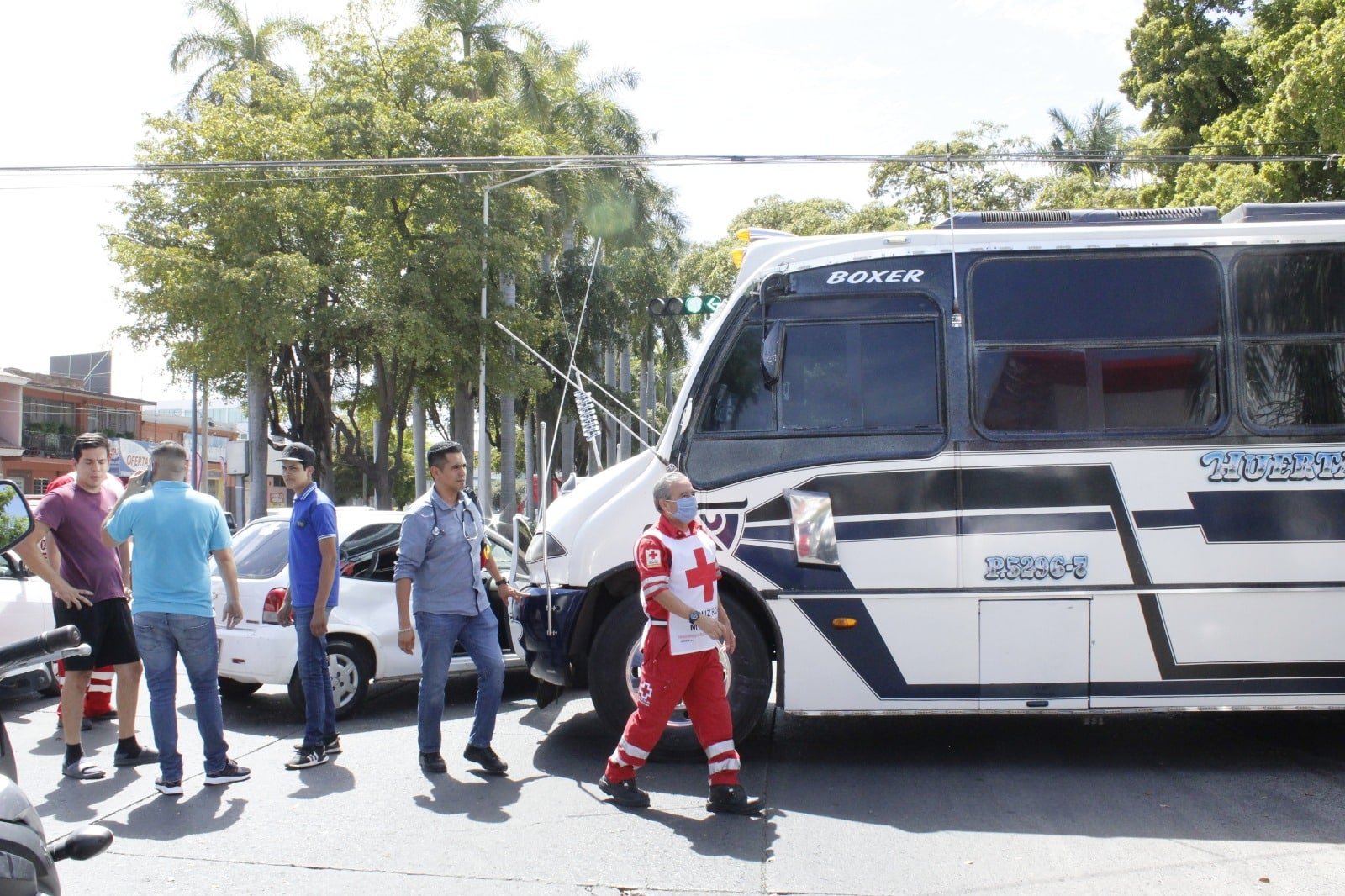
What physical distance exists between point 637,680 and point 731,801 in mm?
1237

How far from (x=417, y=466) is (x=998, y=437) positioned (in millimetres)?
25603

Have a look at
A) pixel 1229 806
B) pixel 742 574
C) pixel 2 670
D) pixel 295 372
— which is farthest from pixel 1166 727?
pixel 295 372

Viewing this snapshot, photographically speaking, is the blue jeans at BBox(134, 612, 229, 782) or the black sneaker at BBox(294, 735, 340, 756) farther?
the black sneaker at BBox(294, 735, 340, 756)

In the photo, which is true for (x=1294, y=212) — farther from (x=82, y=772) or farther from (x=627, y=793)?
(x=82, y=772)

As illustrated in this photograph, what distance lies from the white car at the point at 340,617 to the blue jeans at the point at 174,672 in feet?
5.43

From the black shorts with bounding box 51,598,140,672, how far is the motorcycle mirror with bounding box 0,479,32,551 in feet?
3.87

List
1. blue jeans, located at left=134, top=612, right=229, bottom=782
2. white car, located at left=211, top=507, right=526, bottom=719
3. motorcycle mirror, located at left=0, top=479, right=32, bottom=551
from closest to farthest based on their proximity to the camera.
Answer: motorcycle mirror, located at left=0, top=479, right=32, bottom=551 < blue jeans, located at left=134, top=612, right=229, bottom=782 < white car, located at left=211, top=507, right=526, bottom=719

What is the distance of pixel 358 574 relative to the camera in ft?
27.5

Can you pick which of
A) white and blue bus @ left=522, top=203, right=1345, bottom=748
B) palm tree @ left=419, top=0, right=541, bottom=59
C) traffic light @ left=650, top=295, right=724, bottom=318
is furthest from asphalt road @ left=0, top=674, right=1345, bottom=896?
palm tree @ left=419, top=0, right=541, bottom=59

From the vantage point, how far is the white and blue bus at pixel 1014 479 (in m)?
6.36

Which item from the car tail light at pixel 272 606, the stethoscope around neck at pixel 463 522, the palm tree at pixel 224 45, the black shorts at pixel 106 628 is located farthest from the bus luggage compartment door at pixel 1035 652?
the palm tree at pixel 224 45

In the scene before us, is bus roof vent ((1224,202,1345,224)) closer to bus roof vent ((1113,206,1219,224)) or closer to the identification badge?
bus roof vent ((1113,206,1219,224))

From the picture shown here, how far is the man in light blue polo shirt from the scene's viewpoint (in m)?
5.94

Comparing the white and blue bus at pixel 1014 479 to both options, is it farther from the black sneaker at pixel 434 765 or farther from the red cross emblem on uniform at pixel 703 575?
the red cross emblem on uniform at pixel 703 575
